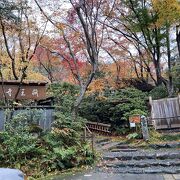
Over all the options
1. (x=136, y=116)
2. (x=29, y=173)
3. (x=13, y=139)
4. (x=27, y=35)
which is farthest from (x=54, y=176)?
(x=27, y=35)

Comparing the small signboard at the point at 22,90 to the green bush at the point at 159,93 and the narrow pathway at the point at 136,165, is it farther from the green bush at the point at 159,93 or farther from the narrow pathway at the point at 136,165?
the green bush at the point at 159,93

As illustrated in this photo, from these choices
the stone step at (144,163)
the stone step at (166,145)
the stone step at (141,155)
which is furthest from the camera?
the stone step at (166,145)

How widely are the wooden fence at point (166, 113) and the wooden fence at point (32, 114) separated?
6.60m

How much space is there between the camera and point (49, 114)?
1123 centimetres

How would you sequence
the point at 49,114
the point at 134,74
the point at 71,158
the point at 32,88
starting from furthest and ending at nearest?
1. the point at 134,74
2. the point at 32,88
3. the point at 49,114
4. the point at 71,158

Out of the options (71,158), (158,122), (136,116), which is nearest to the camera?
(71,158)

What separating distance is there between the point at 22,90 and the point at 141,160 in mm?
5982

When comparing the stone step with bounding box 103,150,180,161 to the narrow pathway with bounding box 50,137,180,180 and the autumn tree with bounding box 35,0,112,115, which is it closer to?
the narrow pathway with bounding box 50,137,180,180

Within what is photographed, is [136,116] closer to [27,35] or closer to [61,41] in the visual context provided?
[27,35]

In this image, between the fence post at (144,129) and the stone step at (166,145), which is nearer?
the stone step at (166,145)

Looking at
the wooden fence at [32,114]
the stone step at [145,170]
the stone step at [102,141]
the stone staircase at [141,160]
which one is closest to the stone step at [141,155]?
the stone staircase at [141,160]

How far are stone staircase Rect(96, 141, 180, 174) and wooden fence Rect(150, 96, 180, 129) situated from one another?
362 cm

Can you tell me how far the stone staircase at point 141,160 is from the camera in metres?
9.12

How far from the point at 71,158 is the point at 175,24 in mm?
11665
